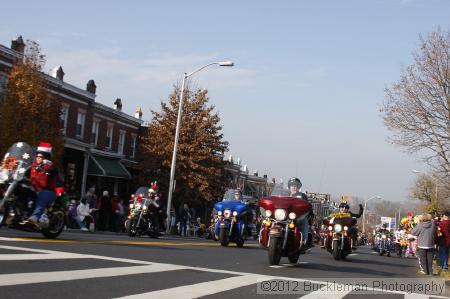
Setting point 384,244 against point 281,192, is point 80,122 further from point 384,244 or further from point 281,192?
point 281,192

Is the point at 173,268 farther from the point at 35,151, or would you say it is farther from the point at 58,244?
the point at 35,151

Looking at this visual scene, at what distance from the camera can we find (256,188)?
77750mm

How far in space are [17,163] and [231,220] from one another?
819 centimetres

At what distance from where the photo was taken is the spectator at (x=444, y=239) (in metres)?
16.1

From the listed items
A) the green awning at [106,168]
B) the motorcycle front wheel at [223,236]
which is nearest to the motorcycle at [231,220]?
the motorcycle front wheel at [223,236]

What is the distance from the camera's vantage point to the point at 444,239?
1609 centimetres

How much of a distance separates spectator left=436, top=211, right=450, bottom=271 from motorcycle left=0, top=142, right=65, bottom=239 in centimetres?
1065

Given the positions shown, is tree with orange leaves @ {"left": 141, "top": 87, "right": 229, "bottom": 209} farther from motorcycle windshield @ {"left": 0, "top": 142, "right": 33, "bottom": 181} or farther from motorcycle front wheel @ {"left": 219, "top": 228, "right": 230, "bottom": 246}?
motorcycle windshield @ {"left": 0, "top": 142, "right": 33, "bottom": 181}

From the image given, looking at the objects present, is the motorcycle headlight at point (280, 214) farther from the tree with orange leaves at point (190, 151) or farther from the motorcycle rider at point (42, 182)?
the tree with orange leaves at point (190, 151)

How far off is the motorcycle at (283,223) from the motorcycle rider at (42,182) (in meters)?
4.11

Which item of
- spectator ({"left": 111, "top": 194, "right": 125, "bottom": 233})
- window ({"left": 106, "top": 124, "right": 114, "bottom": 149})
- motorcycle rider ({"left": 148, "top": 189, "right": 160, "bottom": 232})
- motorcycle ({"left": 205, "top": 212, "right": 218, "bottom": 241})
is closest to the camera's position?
motorcycle rider ({"left": 148, "top": 189, "right": 160, "bottom": 232})

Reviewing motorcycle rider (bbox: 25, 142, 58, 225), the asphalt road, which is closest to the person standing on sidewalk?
the asphalt road

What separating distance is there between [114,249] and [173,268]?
7.93 feet

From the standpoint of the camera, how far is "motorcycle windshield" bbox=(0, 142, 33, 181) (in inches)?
419
